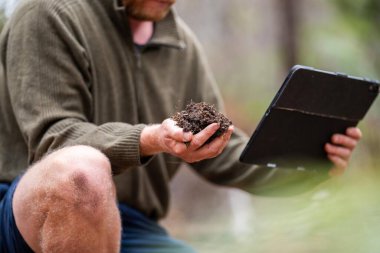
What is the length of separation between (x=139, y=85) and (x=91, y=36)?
0.91 ft

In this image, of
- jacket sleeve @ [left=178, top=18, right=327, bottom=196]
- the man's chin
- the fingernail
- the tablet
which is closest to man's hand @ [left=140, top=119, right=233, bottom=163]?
the fingernail

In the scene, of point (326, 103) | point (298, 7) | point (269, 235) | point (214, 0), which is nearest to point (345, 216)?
point (326, 103)

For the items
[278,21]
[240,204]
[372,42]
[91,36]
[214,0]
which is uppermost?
[91,36]

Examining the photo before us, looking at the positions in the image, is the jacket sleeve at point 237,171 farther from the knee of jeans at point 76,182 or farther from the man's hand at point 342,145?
the knee of jeans at point 76,182

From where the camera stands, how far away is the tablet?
2295mm

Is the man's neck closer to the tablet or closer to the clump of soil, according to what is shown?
the tablet

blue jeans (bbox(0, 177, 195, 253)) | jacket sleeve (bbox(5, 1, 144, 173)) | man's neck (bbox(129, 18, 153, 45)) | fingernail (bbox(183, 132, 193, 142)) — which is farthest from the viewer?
man's neck (bbox(129, 18, 153, 45))

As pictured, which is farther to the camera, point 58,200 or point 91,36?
point 91,36

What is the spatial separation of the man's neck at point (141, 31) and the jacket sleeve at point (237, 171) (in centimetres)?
25

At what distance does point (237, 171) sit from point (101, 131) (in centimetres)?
90

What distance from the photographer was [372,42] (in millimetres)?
4828

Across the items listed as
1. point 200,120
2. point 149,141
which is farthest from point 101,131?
point 200,120

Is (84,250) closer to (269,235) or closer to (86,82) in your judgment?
(86,82)

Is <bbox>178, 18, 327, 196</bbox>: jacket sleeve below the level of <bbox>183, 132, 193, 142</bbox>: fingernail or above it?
below
